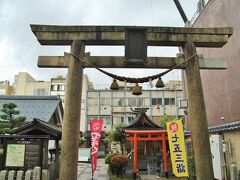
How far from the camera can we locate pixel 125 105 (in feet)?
169

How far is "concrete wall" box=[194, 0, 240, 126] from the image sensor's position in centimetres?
1700

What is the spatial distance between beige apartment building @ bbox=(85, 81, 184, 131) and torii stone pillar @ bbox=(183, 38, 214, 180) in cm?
4380

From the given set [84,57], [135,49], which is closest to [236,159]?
[135,49]

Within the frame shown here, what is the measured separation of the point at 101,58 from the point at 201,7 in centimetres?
1908

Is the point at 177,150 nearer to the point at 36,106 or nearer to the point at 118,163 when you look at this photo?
the point at 118,163

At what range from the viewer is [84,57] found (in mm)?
7785

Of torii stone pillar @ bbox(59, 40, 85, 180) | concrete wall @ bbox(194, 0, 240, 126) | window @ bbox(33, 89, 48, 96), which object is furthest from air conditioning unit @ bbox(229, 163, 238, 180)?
window @ bbox(33, 89, 48, 96)

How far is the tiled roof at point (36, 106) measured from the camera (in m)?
24.1

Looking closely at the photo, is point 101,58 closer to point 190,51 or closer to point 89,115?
point 190,51

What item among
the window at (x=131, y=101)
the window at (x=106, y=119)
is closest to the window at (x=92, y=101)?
the window at (x=106, y=119)

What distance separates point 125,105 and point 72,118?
4467 centimetres

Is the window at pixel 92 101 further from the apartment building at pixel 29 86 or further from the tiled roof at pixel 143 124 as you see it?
the tiled roof at pixel 143 124

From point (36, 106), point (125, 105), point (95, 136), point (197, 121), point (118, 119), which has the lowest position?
point (95, 136)

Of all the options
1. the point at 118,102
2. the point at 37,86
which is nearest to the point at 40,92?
the point at 37,86
